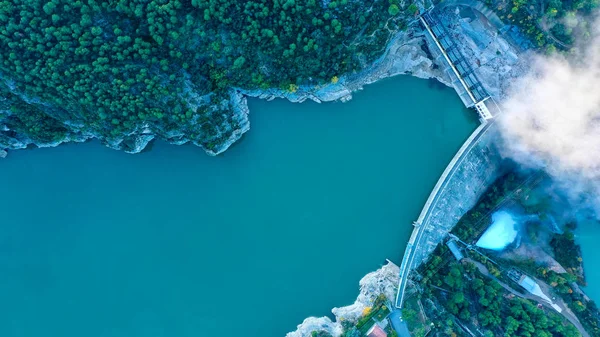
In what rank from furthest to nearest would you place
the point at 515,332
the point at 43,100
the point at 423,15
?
1. the point at 423,15
2. the point at 515,332
3. the point at 43,100

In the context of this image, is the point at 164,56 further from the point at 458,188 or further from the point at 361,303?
the point at 458,188

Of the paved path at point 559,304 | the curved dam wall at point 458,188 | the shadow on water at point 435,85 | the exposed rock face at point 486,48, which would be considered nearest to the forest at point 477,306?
the paved path at point 559,304

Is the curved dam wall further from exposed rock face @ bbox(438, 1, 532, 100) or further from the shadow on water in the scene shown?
the shadow on water

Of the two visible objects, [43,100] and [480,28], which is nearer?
[43,100]

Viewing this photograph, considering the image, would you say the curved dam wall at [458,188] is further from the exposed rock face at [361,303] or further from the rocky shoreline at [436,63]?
the rocky shoreline at [436,63]

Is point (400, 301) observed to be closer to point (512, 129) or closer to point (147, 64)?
point (512, 129)

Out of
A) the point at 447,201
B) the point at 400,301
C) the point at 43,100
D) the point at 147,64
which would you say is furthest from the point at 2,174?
the point at 447,201

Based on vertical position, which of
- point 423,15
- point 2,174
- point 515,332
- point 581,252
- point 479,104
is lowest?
point 515,332
